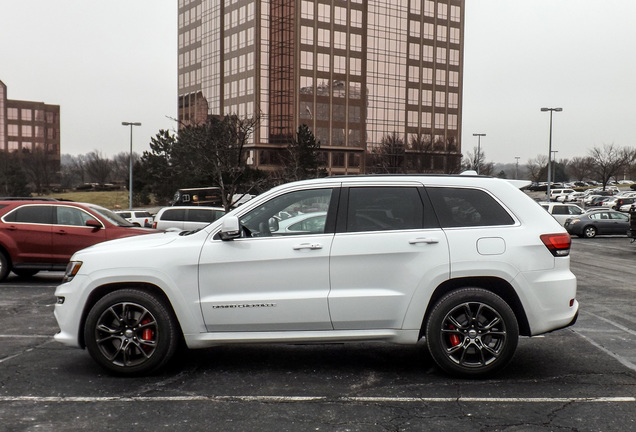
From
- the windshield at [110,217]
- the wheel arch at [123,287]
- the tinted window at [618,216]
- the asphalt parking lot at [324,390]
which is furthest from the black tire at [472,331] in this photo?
the tinted window at [618,216]

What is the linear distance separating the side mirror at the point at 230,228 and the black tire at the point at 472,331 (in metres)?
1.89

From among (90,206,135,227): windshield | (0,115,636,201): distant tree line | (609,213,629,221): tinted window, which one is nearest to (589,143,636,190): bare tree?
(0,115,636,201): distant tree line

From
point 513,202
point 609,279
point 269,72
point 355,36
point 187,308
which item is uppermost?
point 355,36

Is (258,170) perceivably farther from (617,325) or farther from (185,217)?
(617,325)

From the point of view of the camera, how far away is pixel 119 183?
10088cm

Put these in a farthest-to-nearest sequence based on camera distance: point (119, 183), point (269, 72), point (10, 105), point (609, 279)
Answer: point (10, 105), point (119, 183), point (269, 72), point (609, 279)

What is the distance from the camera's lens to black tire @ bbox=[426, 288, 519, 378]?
18.3 ft

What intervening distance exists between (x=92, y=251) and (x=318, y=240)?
7.01ft

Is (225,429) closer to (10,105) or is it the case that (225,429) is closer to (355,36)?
(355,36)

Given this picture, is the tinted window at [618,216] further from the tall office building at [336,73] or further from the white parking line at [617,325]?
the tall office building at [336,73]

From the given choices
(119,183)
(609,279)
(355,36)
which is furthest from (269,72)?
(609,279)

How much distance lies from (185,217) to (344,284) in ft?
68.7

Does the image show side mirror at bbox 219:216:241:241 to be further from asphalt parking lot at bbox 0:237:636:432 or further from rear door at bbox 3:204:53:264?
rear door at bbox 3:204:53:264

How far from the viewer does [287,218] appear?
6.02 m
